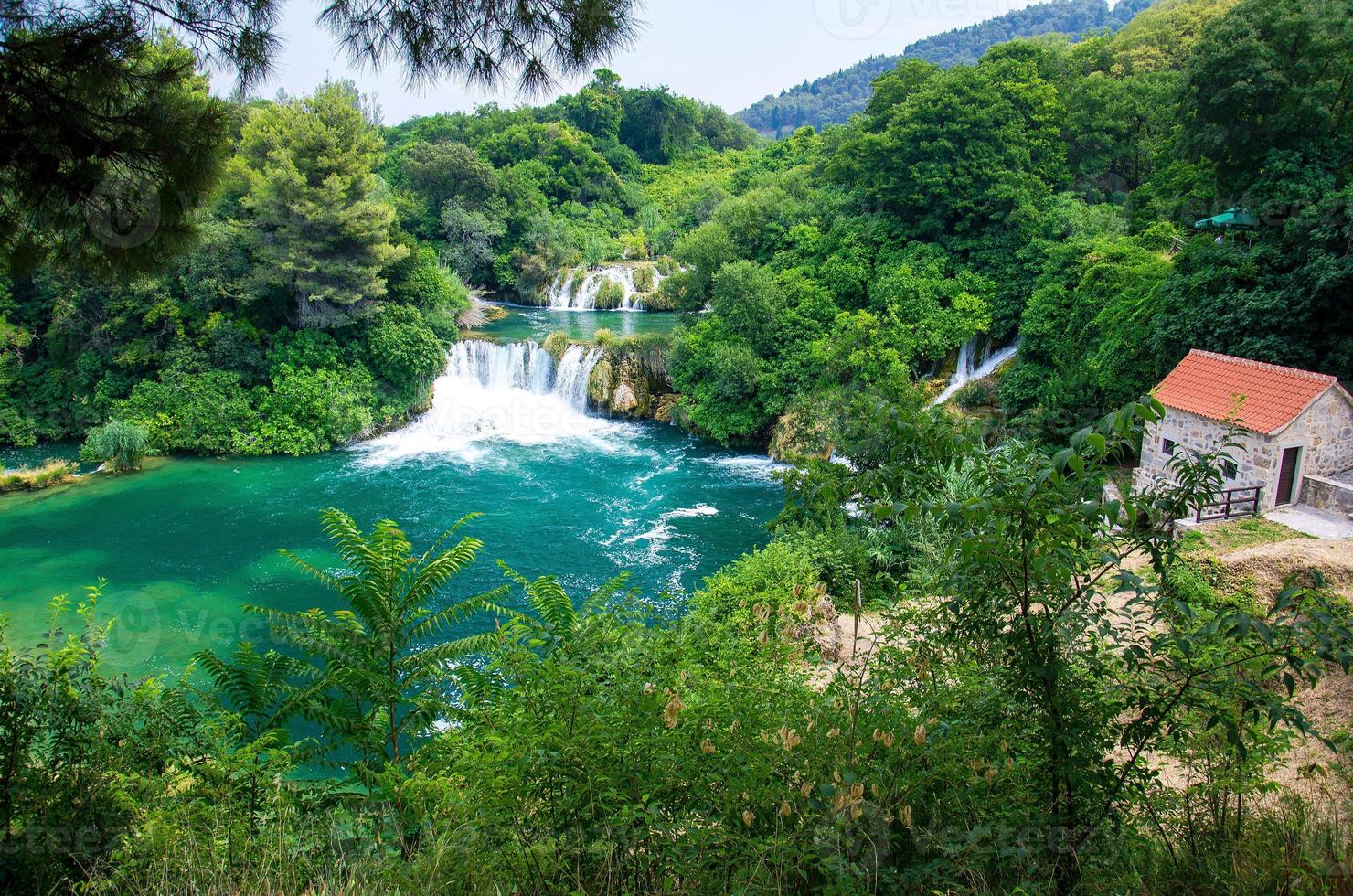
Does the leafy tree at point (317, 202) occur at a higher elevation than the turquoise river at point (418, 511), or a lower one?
higher

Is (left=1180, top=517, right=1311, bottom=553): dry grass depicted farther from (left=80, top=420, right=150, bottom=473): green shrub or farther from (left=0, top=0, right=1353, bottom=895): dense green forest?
(left=80, top=420, right=150, bottom=473): green shrub

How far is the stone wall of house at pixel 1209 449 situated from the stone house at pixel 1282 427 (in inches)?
0.6

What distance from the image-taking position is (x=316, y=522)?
17.0m

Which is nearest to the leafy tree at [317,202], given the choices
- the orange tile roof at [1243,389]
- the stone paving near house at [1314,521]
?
the orange tile roof at [1243,389]

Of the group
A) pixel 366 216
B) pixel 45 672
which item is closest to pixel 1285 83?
pixel 45 672

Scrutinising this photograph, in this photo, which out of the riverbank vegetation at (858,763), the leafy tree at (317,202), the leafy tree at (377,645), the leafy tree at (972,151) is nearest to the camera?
the riverbank vegetation at (858,763)

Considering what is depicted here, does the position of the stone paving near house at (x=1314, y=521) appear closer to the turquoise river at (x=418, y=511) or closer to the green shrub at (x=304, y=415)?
the turquoise river at (x=418, y=511)

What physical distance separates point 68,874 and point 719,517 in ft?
44.2

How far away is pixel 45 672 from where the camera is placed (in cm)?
504

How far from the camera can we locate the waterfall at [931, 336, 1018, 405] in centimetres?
2041

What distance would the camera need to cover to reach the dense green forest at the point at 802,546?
3.30m

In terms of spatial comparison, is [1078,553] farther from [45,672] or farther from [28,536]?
[28,536]

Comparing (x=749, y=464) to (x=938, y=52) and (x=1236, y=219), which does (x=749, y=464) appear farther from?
(x=938, y=52)

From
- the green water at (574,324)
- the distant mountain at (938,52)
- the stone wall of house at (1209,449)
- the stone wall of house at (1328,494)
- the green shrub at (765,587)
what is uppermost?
the distant mountain at (938,52)
